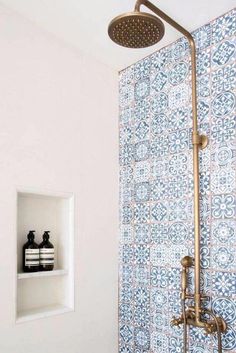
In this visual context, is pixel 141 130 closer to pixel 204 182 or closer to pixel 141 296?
pixel 204 182

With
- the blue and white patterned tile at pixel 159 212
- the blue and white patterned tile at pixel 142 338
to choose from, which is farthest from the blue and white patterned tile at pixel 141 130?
the blue and white patterned tile at pixel 142 338

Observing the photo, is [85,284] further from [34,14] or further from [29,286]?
[34,14]

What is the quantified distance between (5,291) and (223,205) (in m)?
0.86

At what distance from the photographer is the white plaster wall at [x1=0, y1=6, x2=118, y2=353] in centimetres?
137

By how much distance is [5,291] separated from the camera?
1323 mm

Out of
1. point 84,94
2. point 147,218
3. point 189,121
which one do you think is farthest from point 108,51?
point 147,218

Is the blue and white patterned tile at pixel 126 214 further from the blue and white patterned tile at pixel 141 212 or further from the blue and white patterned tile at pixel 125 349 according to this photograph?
the blue and white patterned tile at pixel 125 349

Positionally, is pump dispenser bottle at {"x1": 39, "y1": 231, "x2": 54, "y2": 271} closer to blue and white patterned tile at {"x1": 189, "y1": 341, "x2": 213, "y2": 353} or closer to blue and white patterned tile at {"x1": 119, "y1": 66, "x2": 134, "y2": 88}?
blue and white patterned tile at {"x1": 189, "y1": 341, "x2": 213, "y2": 353}

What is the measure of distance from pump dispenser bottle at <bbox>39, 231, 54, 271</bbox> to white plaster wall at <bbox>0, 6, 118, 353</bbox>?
0.39 ft

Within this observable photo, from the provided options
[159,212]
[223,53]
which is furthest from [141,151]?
[223,53]

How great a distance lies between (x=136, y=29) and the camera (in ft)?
3.86

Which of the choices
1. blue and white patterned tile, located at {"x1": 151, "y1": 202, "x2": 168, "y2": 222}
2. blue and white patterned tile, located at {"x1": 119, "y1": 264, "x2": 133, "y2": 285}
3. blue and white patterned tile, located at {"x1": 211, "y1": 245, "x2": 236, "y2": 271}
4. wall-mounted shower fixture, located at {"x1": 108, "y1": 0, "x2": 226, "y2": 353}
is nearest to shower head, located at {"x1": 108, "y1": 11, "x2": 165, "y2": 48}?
wall-mounted shower fixture, located at {"x1": 108, "y1": 0, "x2": 226, "y2": 353}

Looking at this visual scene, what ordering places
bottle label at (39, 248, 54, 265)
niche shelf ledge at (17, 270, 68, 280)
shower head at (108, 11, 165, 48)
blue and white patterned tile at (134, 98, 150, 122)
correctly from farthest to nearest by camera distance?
1. blue and white patterned tile at (134, 98, 150, 122)
2. bottle label at (39, 248, 54, 265)
3. niche shelf ledge at (17, 270, 68, 280)
4. shower head at (108, 11, 165, 48)

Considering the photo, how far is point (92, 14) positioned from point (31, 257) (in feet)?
3.26
